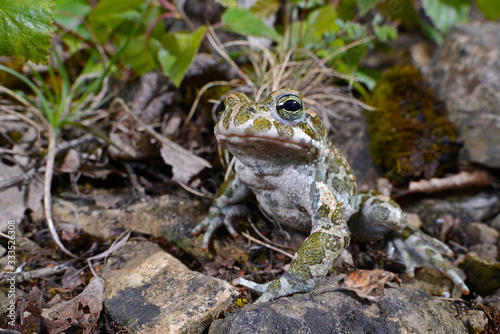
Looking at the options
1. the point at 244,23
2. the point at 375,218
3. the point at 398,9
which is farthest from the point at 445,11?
the point at 375,218

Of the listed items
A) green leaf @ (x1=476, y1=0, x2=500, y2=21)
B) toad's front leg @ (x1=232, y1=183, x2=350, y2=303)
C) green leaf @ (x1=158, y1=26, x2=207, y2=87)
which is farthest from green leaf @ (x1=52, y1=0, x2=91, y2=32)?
green leaf @ (x1=476, y1=0, x2=500, y2=21)

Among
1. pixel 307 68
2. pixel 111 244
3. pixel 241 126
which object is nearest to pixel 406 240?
pixel 241 126

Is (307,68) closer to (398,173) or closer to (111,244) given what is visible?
(398,173)

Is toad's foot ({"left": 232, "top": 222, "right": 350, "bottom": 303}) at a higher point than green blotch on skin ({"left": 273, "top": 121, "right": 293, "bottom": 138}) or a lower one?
lower

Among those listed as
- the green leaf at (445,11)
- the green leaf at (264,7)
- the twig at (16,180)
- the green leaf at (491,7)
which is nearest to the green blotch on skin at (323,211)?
the twig at (16,180)

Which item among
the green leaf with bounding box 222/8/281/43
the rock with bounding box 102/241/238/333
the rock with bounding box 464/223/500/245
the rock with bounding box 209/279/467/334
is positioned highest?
the green leaf with bounding box 222/8/281/43

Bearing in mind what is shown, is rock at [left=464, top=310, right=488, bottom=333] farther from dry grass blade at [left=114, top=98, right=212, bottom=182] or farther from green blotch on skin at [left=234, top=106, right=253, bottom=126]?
dry grass blade at [left=114, top=98, right=212, bottom=182]

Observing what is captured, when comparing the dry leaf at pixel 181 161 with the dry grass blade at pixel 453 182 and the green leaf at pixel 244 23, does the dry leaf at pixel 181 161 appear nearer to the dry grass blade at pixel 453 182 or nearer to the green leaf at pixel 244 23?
the green leaf at pixel 244 23
